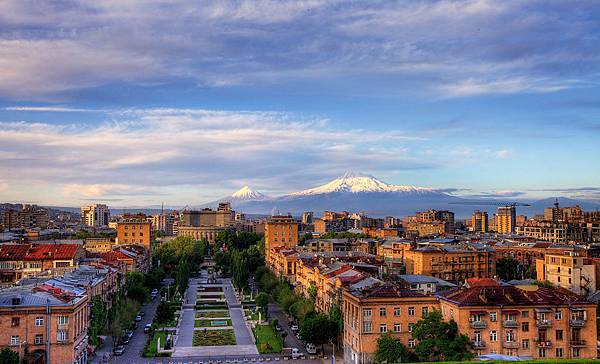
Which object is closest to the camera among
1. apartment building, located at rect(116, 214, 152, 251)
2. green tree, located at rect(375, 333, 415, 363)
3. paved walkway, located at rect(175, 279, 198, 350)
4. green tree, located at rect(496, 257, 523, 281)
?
green tree, located at rect(375, 333, 415, 363)

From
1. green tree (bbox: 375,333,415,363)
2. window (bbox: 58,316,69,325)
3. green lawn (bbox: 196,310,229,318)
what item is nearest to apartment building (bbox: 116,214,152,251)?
green lawn (bbox: 196,310,229,318)

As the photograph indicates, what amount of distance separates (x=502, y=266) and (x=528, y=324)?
191 ft

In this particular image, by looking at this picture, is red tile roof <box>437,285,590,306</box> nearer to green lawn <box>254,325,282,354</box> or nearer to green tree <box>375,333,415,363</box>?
green tree <box>375,333,415,363</box>

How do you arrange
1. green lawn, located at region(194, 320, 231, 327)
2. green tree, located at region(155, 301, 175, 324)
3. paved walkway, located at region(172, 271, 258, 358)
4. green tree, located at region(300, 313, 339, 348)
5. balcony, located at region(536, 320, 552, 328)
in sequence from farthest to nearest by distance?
green lawn, located at region(194, 320, 231, 327), green tree, located at region(155, 301, 175, 324), paved walkway, located at region(172, 271, 258, 358), green tree, located at region(300, 313, 339, 348), balcony, located at region(536, 320, 552, 328)

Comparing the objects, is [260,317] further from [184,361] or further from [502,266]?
[502,266]

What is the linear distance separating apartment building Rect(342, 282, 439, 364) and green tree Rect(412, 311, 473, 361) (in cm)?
196

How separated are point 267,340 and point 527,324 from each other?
87.6 ft

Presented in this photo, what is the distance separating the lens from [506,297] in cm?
4947

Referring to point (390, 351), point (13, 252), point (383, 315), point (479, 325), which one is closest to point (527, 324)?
point (479, 325)

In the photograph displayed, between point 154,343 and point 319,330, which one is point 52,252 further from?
point 319,330

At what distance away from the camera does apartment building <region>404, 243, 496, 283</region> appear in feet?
305

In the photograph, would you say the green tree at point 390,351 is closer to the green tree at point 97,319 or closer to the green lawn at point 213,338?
the green lawn at point 213,338

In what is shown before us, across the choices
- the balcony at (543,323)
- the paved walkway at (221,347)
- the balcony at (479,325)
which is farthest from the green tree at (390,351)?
the paved walkway at (221,347)

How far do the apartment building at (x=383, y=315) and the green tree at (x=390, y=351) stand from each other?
1058mm
